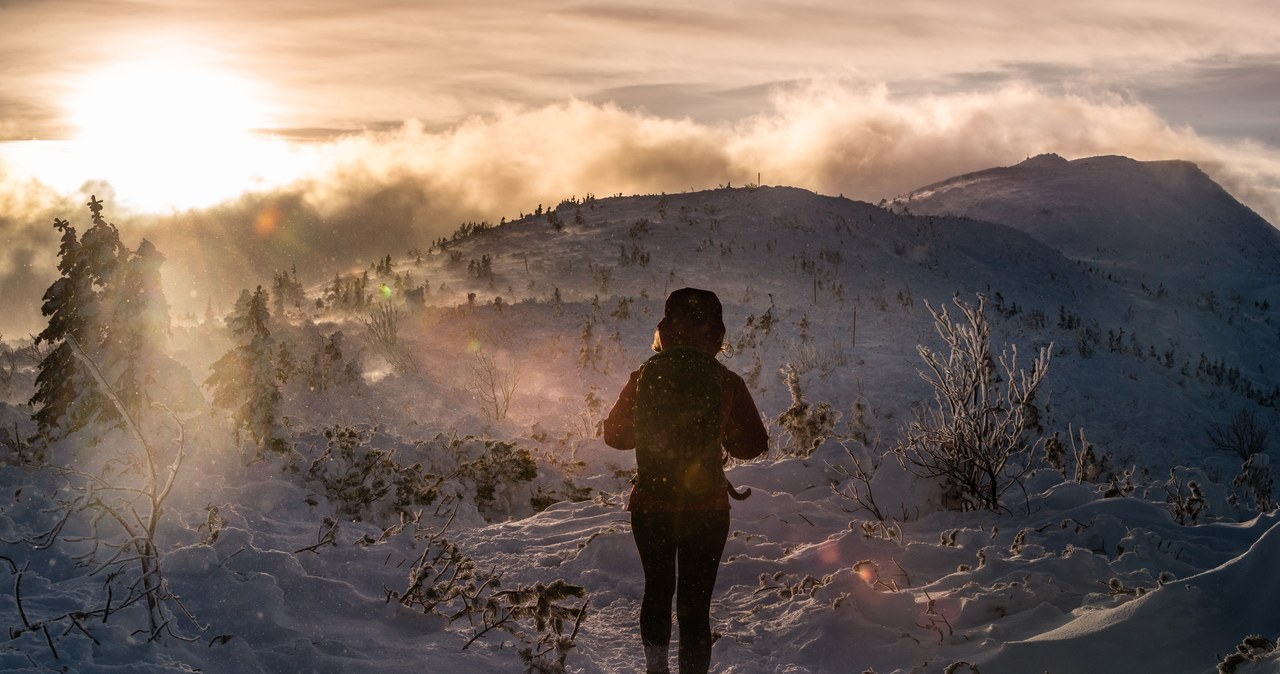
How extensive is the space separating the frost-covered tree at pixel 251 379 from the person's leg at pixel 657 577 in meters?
7.38

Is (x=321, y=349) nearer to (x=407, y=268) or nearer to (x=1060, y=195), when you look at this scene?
(x=407, y=268)

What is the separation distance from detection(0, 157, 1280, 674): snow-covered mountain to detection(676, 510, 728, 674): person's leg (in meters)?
0.98

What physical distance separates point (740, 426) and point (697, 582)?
83cm

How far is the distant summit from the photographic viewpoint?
51.1 meters

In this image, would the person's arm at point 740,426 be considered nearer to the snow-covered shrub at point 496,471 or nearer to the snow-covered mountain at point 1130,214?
the snow-covered shrub at point 496,471

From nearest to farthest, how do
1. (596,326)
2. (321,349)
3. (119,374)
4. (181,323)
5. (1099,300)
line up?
(119,374)
(321,349)
(596,326)
(181,323)
(1099,300)

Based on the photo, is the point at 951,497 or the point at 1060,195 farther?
the point at 1060,195

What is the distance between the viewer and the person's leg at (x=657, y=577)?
4.36 m

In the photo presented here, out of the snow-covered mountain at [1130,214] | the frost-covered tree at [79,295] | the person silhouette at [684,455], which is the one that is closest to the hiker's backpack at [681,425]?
the person silhouette at [684,455]

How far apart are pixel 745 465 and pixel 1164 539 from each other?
437 centimetres

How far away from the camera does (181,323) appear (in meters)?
23.4

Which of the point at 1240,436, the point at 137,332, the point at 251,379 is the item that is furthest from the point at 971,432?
the point at 1240,436

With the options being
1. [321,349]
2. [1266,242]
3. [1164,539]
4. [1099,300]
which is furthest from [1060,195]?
→ [1164,539]

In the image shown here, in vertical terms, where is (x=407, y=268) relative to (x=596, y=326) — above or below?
above
